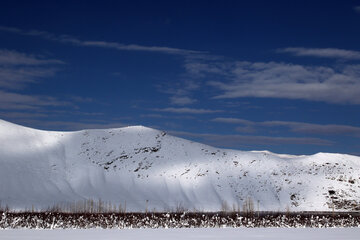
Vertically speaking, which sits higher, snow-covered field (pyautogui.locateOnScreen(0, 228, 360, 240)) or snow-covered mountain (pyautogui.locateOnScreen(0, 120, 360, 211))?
snow-covered mountain (pyautogui.locateOnScreen(0, 120, 360, 211))

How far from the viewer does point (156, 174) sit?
102875mm

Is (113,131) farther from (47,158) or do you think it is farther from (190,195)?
(190,195)

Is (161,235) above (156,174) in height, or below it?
below

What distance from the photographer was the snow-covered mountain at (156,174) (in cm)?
9125

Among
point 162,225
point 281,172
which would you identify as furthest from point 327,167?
point 162,225

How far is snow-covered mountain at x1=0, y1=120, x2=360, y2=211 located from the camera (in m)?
91.2

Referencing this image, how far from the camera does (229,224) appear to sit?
47250 millimetres

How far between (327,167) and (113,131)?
46.5 metres

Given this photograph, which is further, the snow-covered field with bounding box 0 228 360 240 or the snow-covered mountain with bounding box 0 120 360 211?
the snow-covered mountain with bounding box 0 120 360 211

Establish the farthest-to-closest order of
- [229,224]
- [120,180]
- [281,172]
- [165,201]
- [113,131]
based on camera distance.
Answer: [113,131], [281,172], [120,180], [165,201], [229,224]

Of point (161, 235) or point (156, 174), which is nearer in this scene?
point (161, 235)

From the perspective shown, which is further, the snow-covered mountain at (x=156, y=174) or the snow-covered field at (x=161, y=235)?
the snow-covered mountain at (x=156, y=174)

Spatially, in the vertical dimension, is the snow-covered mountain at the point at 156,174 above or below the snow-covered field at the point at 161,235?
above

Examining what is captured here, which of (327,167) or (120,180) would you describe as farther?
(327,167)
